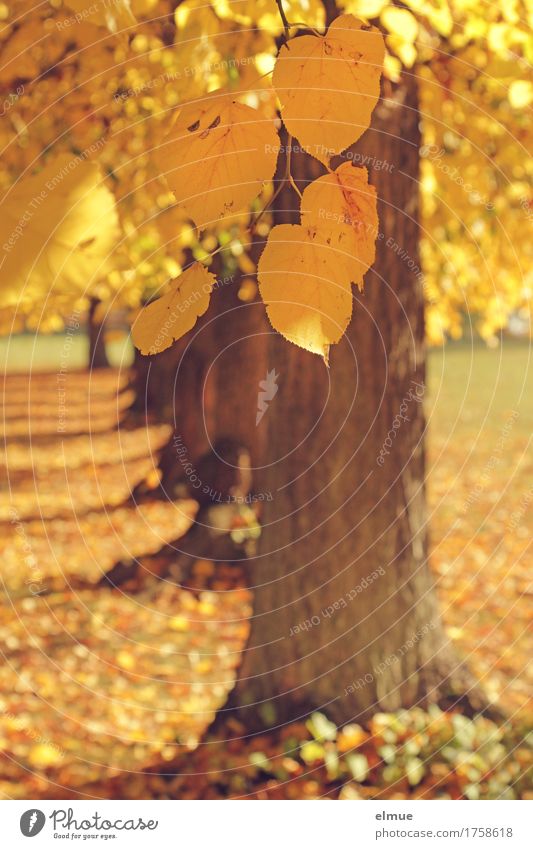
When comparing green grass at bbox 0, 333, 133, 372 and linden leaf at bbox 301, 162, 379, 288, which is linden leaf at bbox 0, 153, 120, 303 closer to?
linden leaf at bbox 301, 162, 379, 288

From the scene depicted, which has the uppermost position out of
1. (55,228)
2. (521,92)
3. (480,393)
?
(480,393)

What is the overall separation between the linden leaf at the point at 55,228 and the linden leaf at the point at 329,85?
0.42m

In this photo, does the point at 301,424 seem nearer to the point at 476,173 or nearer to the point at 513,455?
the point at 476,173

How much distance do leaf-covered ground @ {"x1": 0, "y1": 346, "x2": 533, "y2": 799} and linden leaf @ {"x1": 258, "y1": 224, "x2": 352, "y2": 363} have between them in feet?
9.87

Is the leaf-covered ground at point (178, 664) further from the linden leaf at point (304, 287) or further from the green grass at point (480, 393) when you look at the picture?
the green grass at point (480, 393)

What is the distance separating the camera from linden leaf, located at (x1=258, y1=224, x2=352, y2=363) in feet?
4.87

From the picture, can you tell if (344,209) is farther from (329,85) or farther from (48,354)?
(48,354)

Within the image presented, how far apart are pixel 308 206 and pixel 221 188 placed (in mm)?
149

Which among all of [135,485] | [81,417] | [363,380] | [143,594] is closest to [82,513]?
[135,485]

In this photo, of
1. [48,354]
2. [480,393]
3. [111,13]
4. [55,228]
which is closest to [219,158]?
[55,228]

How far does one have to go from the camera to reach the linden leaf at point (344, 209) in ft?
4.99

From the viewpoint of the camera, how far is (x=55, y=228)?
1.78m

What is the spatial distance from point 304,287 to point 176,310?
8.8 inches

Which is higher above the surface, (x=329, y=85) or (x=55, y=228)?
(x=329, y=85)
